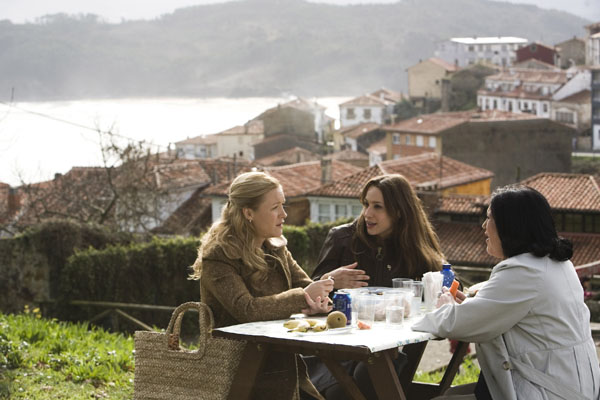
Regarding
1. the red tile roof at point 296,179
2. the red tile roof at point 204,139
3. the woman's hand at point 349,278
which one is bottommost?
the red tile roof at point 296,179

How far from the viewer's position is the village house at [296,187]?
35.0 m

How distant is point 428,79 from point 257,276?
95.6 m

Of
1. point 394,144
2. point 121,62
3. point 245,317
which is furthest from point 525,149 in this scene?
point 121,62

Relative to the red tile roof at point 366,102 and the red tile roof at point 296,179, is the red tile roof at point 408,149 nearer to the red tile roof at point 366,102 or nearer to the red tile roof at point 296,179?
the red tile roof at point 296,179

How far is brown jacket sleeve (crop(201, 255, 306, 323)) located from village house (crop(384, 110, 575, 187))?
5512cm

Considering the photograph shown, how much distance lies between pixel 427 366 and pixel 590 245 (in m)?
23.9

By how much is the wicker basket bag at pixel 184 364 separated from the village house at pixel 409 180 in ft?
96.6

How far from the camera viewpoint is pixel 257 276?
420 centimetres

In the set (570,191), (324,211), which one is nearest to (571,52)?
(570,191)

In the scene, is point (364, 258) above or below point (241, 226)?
below

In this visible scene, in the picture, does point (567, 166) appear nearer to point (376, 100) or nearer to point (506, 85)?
point (506, 85)

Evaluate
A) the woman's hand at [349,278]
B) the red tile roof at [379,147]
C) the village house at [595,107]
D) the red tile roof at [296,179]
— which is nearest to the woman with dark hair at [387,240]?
the woman's hand at [349,278]

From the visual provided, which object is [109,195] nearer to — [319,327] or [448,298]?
[448,298]

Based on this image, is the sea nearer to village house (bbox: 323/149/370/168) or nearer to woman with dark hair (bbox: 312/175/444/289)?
village house (bbox: 323/149/370/168)
